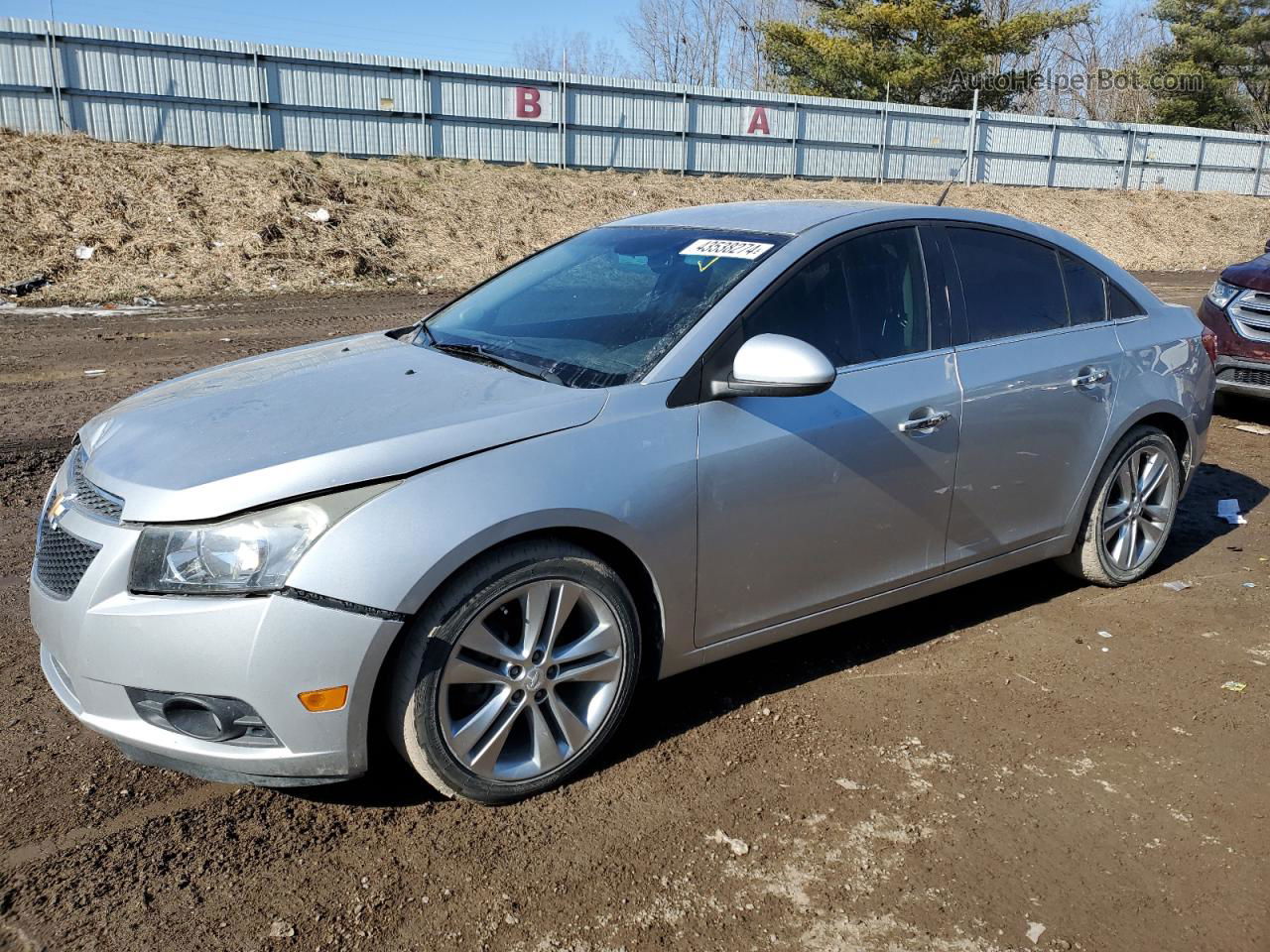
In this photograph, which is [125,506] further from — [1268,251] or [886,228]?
[1268,251]

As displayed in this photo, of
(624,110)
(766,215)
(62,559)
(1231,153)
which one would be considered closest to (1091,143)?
(1231,153)

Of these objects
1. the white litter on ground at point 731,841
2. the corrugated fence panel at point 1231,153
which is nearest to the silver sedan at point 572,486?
the white litter on ground at point 731,841

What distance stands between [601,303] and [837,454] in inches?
40.1

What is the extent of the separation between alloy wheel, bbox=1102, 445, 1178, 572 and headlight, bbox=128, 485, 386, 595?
143 inches

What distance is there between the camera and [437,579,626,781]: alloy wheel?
9.95ft

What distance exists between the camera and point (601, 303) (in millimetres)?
3934

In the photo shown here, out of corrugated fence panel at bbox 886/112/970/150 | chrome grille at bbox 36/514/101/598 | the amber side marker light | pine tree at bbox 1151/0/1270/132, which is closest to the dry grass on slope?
corrugated fence panel at bbox 886/112/970/150

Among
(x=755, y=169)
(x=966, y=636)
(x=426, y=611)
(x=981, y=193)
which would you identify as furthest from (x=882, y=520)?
(x=981, y=193)

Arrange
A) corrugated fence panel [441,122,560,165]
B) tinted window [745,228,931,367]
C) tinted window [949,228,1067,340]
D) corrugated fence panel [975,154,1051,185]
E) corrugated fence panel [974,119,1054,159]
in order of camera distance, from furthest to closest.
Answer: corrugated fence panel [975,154,1051,185] → corrugated fence panel [974,119,1054,159] → corrugated fence panel [441,122,560,165] → tinted window [949,228,1067,340] → tinted window [745,228,931,367]

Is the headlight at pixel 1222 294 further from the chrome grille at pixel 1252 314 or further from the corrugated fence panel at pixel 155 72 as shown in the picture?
the corrugated fence panel at pixel 155 72

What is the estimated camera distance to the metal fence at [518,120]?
20.1 metres

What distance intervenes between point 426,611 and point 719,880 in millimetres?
1070

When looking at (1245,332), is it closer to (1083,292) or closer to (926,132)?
(1083,292)

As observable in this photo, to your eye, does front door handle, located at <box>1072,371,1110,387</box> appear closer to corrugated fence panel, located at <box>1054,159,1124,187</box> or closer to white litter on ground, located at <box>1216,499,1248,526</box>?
white litter on ground, located at <box>1216,499,1248,526</box>
